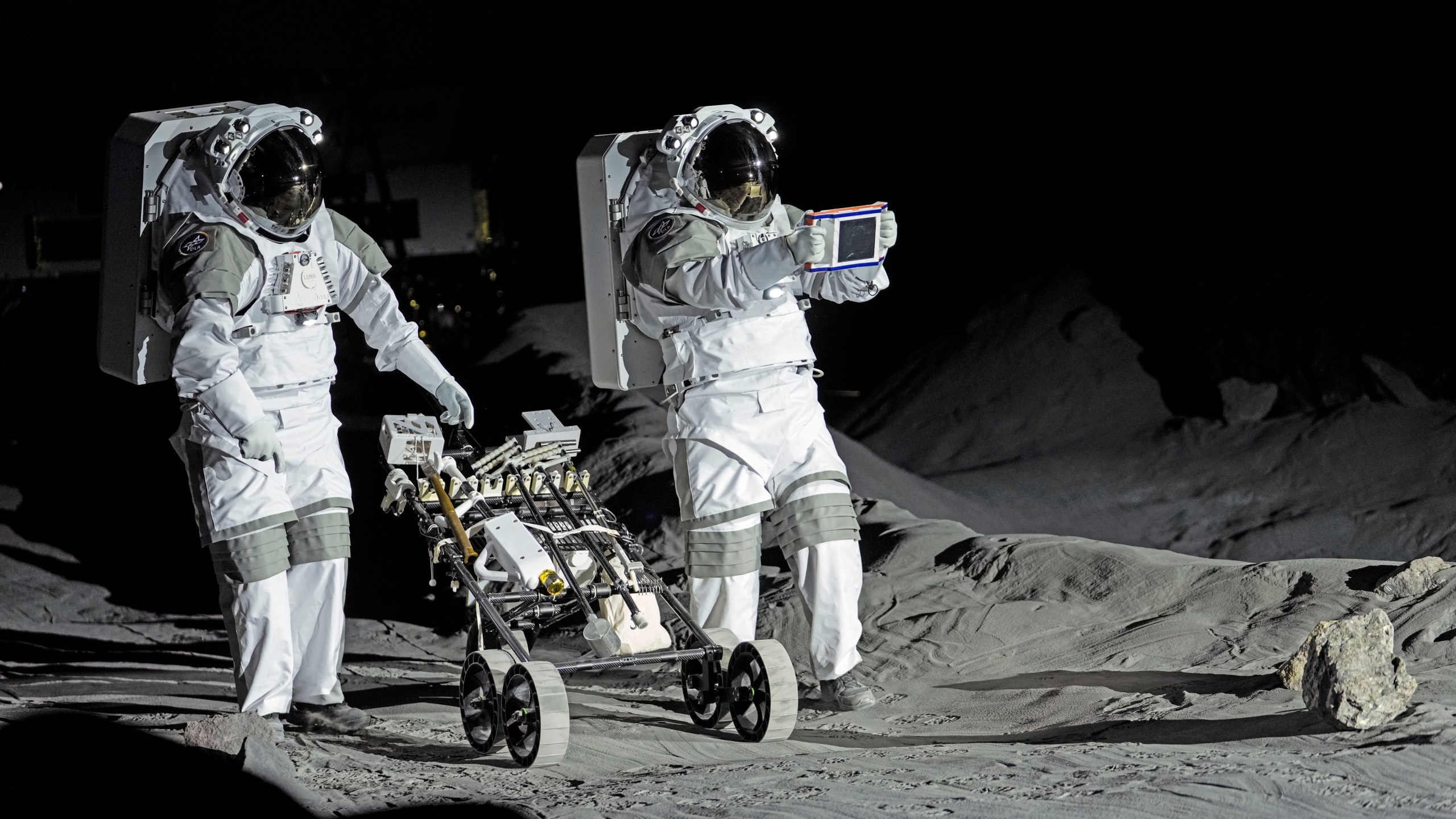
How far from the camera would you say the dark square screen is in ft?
12.4

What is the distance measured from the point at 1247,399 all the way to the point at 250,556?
25.4 ft

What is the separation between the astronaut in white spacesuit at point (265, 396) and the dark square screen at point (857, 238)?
→ 4.82 feet

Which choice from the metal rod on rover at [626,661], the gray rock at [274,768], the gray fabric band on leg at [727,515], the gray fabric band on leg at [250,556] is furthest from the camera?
the gray fabric band on leg at [727,515]

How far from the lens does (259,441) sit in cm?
370

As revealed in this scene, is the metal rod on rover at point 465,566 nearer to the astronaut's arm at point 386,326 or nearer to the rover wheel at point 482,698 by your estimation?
the rover wheel at point 482,698

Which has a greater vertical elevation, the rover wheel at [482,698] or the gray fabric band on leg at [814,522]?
the gray fabric band on leg at [814,522]

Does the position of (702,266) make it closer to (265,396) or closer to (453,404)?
(453,404)

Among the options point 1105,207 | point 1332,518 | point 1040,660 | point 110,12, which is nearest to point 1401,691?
point 1040,660

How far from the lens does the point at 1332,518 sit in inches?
315

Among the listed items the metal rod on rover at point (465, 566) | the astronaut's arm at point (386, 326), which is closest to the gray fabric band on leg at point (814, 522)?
the metal rod on rover at point (465, 566)

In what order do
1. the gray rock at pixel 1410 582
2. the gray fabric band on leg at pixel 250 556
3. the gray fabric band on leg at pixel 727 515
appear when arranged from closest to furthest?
the gray fabric band on leg at pixel 250 556 → the gray fabric band on leg at pixel 727 515 → the gray rock at pixel 1410 582

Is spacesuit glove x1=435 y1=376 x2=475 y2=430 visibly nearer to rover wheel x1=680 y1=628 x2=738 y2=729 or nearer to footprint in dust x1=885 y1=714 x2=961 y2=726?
rover wheel x1=680 y1=628 x2=738 y2=729

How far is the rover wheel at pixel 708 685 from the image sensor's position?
12.6 ft

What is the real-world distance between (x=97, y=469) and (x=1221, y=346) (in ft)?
26.1
